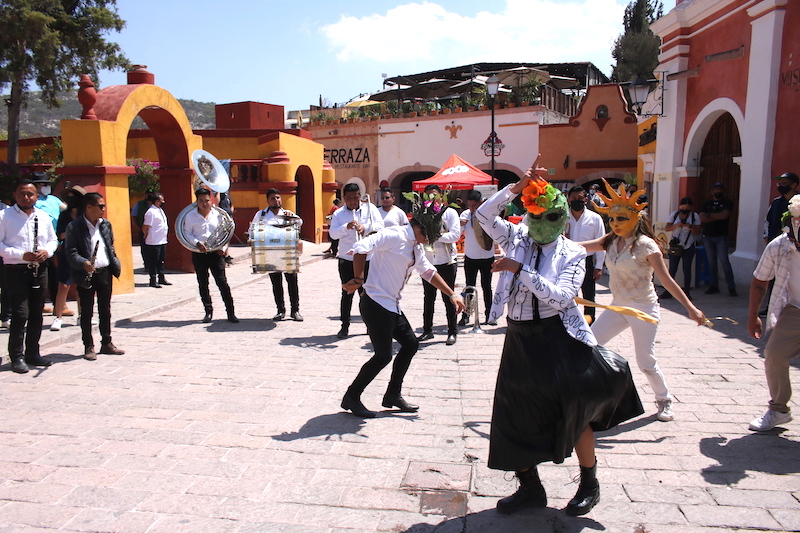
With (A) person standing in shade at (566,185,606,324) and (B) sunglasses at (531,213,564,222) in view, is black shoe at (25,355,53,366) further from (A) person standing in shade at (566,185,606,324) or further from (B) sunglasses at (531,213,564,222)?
(A) person standing in shade at (566,185,606,324)

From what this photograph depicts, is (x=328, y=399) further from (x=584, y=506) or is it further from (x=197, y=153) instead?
(x=197, y=153)

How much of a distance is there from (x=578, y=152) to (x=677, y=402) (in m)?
21.5

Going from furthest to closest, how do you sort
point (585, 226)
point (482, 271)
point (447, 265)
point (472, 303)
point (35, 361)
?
point (482, 271), point (447, 265), point (472, 303), point (585, 226), point (35, 361)

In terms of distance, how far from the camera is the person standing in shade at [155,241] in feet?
36.3

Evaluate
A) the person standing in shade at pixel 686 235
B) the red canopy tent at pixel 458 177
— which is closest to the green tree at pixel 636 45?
the red canopy tent at pixel 458 177

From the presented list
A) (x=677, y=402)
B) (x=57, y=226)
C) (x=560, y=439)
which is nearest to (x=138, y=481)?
(x=560, y=439)

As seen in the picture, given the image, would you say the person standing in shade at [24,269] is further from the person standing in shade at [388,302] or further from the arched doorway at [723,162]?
the arched doorway at [723,162]

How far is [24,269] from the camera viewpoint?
5.95 meters

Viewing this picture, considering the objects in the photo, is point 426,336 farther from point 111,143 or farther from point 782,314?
point 111,143

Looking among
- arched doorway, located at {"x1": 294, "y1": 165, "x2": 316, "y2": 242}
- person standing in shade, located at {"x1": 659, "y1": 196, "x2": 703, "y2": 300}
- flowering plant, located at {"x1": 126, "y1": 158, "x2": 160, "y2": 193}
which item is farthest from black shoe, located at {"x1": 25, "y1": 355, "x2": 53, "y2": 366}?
arched doorway, located at {"x1": 294, "y1": 165, "x2": 316, "y2": 242}

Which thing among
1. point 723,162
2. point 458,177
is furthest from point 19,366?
point 723,162

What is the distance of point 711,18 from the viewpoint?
1170 centimetres

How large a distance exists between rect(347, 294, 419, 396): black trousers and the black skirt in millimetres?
1567

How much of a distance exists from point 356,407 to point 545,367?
2060 mm
